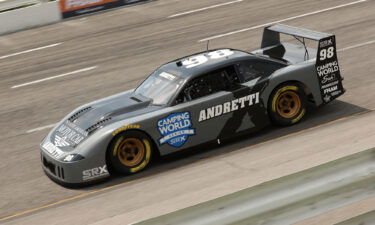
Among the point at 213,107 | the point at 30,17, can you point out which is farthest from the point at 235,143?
the point at 30,17

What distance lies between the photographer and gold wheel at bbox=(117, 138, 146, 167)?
9.84 meters

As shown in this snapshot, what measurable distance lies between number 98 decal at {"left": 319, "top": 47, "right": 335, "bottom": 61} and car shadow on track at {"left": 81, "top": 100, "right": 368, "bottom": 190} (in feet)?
Result: 2.86

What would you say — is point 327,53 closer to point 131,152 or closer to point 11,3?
point 131,152

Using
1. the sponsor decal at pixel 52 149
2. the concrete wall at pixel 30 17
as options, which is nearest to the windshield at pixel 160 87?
the sponsor decal at pixel 52 149

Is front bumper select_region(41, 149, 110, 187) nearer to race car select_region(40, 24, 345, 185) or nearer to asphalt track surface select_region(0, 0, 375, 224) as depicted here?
race car select_region(40, 24, 345, 185)

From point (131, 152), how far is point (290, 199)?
14.9 feet

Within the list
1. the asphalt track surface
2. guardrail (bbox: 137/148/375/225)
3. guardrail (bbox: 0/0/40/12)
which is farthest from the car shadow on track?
guardrail (bbox: 0/0/40/12)

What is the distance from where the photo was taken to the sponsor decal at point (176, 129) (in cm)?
1005

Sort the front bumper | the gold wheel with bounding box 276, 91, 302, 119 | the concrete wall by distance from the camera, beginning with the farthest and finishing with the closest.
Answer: the concrete wall → the gold wheel with bounding box 276, 91, 302, 119 → the front bumper

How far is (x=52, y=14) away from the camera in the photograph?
2195 centimetres

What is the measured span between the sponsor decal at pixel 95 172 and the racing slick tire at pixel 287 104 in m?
2.99

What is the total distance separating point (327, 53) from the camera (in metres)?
11.4

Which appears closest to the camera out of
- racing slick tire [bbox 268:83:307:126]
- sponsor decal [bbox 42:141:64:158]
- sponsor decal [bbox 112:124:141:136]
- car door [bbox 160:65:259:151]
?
sponsor decal [bbox 112:124:141:136]

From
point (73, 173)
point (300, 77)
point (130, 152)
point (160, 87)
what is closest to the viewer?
point (73, 173)
